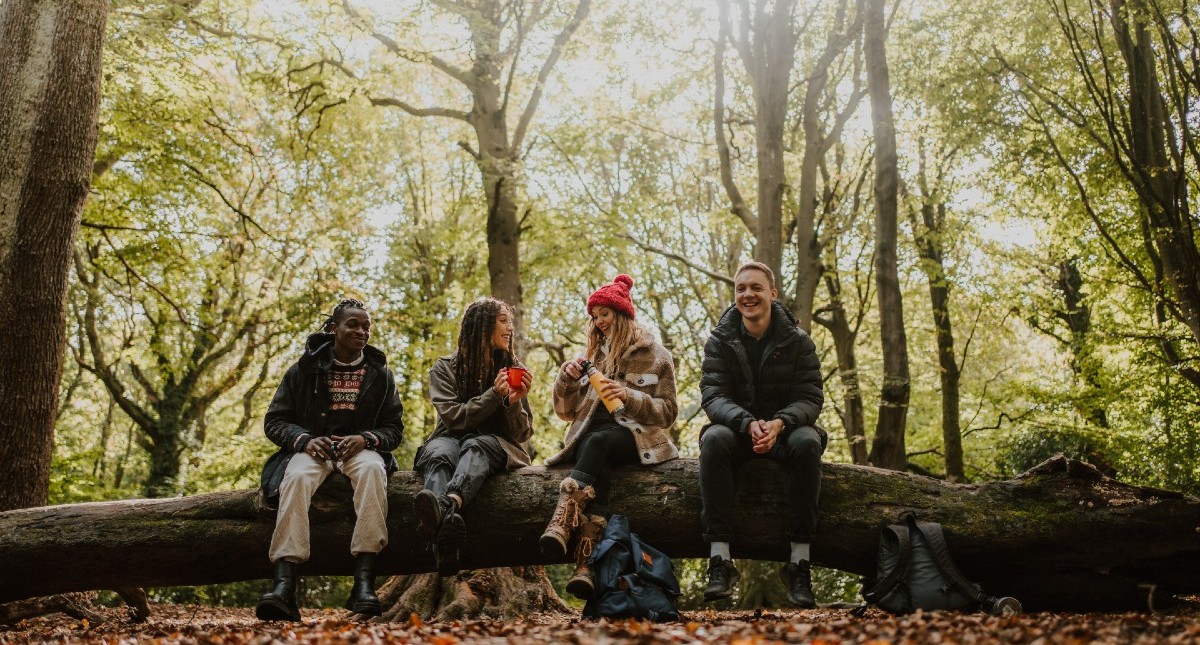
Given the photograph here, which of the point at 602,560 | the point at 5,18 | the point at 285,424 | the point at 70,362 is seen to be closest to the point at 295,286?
the point at 70,362

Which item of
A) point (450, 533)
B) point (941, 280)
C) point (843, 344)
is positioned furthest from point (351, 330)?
point (843, 344)

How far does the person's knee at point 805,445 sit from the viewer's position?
5.27 metres

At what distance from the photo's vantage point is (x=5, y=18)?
6418 mm

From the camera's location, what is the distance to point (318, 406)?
5.84 meters

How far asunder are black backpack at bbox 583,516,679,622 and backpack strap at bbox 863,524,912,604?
1.22 meters

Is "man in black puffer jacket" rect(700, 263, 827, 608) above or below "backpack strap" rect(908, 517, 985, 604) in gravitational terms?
above

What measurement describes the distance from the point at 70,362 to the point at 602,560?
2323 centimetres

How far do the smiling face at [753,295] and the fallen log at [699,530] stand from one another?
1.05m

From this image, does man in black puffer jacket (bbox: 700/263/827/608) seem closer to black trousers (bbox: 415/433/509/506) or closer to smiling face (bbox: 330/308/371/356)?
black trousers (bbox: 415/433/509/506)

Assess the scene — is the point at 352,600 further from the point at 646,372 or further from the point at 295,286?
the point at 295,286

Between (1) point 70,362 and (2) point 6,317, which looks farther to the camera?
(1) point 70,362

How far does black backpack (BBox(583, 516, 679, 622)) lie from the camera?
4.73 metres

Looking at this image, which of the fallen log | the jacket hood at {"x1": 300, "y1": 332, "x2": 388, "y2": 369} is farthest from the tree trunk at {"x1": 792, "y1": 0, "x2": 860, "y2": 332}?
the jacket hood at {"x1": 300, "y1": 332, "x2": 388, "y2": 369}

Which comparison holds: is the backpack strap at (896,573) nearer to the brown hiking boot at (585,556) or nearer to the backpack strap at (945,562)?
the backpack strap at (945,562)
